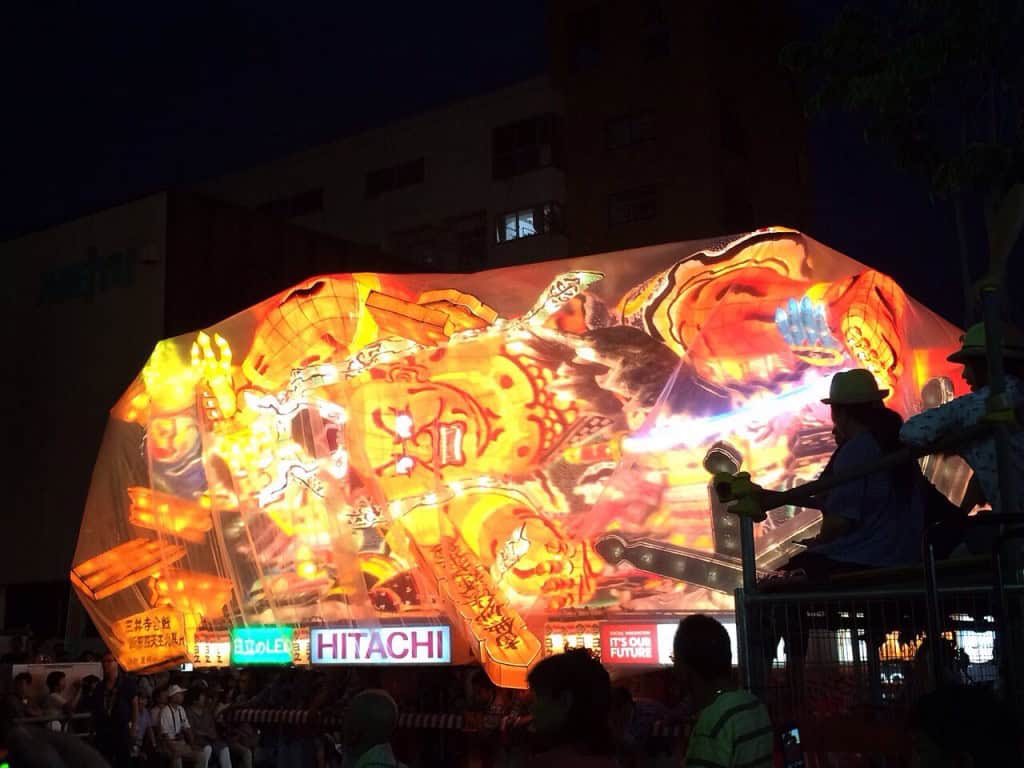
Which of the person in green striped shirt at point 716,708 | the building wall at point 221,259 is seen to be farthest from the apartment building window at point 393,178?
the person in green striped shirt at point 716,708

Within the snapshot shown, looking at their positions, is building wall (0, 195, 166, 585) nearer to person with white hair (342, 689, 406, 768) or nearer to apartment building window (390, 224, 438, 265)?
apartment building window (390, 224, 438, 265)

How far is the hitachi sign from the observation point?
35.5 feet

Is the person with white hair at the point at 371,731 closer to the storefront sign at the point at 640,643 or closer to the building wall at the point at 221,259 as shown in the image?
the storefront sign at the point at 640,643

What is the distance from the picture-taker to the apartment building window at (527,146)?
3038 cm

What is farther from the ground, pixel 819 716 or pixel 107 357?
pixel 107 357

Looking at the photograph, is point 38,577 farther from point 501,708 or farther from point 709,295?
point 709,295

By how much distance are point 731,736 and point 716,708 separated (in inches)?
3.5

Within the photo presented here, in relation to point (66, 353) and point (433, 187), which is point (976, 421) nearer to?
point (66, 353)

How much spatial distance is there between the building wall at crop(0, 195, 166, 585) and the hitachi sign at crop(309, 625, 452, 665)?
49.9ft

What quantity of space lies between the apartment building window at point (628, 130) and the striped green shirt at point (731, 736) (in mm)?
27476

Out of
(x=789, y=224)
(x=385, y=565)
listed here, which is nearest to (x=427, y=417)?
(x=385, y=565)

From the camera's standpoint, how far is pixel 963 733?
323 centimetres

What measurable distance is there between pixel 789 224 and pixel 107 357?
18.2 metres

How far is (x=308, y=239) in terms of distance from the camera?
27.9 meters
